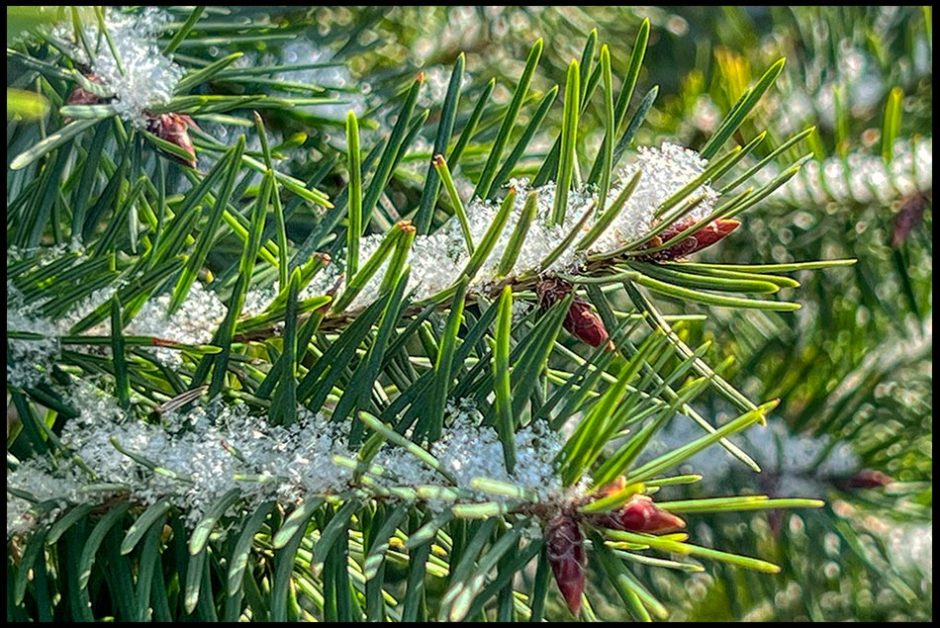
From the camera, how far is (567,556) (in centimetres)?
23

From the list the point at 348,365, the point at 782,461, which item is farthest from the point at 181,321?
the point at 782,461

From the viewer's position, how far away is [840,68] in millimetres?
636

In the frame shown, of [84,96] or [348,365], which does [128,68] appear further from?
[348,365]

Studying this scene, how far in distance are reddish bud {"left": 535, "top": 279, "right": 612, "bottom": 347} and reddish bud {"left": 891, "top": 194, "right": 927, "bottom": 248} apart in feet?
1.19

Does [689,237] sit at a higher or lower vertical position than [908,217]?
lower

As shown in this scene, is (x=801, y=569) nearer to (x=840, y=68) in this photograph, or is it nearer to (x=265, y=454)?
(x=840, y=68)

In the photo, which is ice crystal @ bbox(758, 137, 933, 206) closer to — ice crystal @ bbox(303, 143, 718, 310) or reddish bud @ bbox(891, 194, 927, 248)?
reddish bud @ bbox(891, 194, 927, 248)

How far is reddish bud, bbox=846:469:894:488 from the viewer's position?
58 centimetres

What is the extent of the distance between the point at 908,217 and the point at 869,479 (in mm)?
153

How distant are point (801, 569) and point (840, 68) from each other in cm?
31

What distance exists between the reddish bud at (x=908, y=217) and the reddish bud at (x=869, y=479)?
13 centimetres

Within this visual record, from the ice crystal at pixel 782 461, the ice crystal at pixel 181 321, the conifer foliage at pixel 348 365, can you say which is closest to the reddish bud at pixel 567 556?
the conifer foliage at pixel 348 365

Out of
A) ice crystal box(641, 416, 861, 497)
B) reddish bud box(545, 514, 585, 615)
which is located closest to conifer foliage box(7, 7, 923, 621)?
reddish bud box(545, 514, 585, 615)

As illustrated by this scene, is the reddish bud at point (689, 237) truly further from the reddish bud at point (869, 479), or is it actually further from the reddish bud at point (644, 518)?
the reddish bud at point (869, 479)
